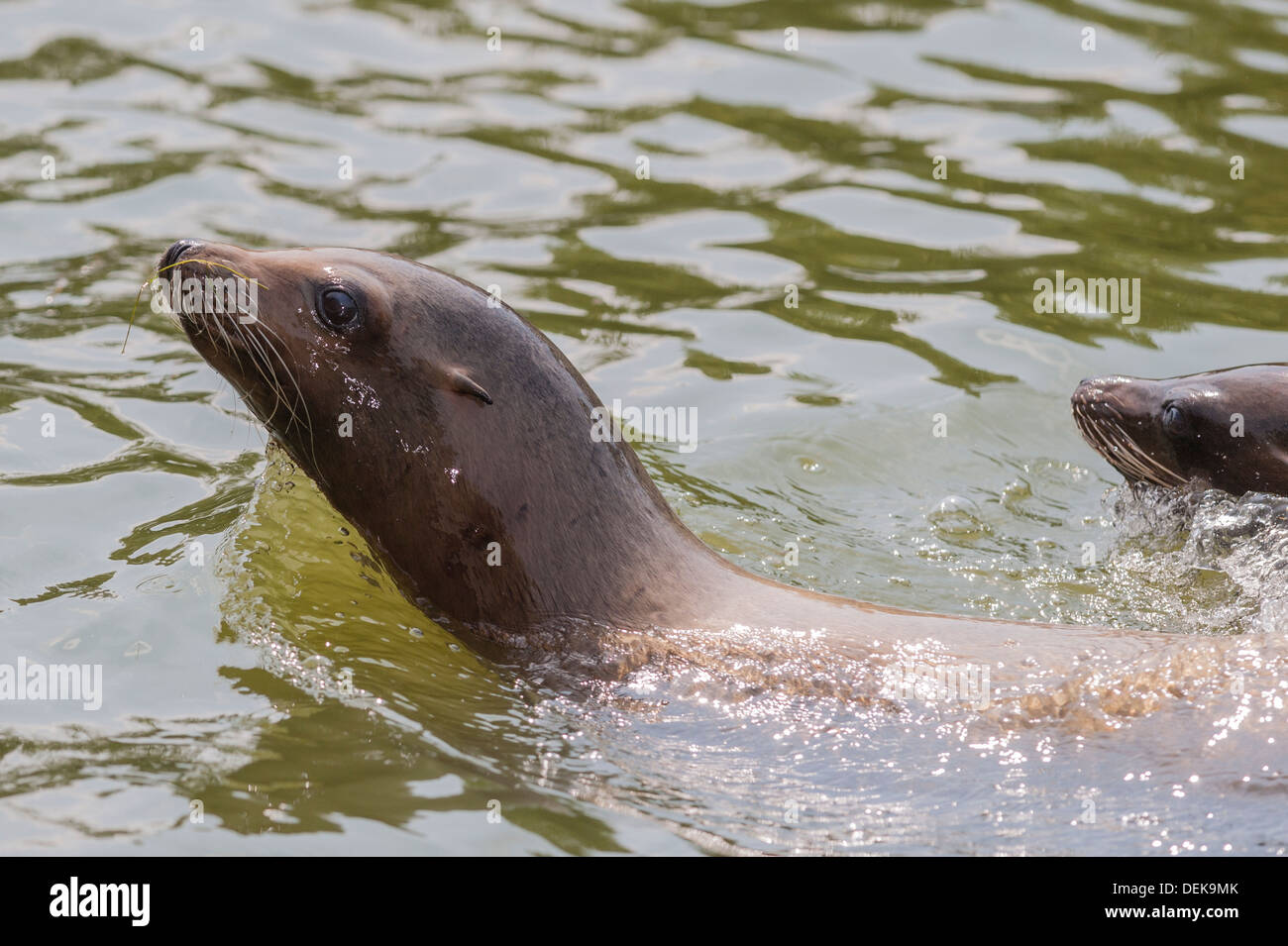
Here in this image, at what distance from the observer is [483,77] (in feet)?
40.1

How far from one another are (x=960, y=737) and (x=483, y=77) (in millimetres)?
8217

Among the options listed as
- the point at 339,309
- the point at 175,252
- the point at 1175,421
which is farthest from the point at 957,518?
the point at 175,252

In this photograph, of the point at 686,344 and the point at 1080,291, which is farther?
the point at 1080,291

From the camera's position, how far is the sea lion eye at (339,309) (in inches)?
219

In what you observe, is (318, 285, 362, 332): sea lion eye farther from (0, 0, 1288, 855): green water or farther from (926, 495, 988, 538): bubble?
(926, 495, 988, 538): bubble

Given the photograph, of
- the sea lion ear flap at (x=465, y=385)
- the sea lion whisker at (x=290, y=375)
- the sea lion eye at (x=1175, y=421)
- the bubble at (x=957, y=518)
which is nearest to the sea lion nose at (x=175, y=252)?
the sea lion whisker at (x=290, y=375)

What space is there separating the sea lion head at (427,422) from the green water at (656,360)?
31cm

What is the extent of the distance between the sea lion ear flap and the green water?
816mm

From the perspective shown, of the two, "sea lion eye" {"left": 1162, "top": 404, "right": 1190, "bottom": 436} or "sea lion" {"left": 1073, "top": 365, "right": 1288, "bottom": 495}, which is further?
"sea lion eye" {"left": 1162, "top": 404, "right": 1190, "bottom": 436}

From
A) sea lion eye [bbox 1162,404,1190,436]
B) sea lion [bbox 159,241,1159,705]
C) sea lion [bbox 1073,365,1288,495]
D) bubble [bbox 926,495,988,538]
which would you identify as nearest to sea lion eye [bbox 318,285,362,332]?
sea lion [bbox 159,241,1159,705]

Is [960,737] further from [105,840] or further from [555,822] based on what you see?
[105,840]

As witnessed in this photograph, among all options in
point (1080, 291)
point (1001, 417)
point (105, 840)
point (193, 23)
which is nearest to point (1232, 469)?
point (1001, 417)

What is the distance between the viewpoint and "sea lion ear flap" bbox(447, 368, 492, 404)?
5.57m

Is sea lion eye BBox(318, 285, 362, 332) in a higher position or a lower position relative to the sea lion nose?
lower
